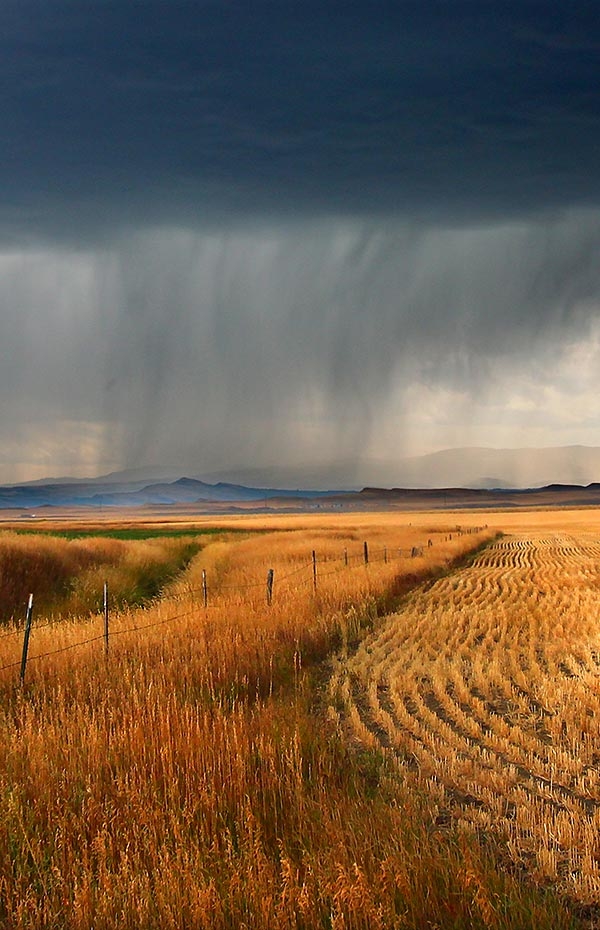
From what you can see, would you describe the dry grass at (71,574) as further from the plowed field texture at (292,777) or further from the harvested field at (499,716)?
the harvested field at (499,716)

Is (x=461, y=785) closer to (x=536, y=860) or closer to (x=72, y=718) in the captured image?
(x=536, y=860)

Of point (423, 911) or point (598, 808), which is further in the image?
point (598, 808)

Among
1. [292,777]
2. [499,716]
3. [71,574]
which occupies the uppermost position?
[292,777]

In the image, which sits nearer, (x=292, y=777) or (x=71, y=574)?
(x=292, y=777)

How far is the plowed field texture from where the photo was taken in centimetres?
504

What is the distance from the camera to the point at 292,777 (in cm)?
716

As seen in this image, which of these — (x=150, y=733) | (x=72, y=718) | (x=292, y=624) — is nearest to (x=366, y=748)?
(x=150, y=733)

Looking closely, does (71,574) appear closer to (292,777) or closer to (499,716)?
(499,716)

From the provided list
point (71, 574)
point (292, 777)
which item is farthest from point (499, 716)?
point (71, 574)

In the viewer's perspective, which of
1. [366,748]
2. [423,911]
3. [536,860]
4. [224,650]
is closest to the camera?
[423,911]

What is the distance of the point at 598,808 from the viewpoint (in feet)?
23.7

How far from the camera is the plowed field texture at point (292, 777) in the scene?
5.04 meters

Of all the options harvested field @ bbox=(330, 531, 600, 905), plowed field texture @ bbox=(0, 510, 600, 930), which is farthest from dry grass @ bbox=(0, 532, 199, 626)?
harvested field @ bbox=(330, 531, 600, 905)

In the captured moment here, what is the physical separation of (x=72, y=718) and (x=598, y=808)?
5.85 metres
